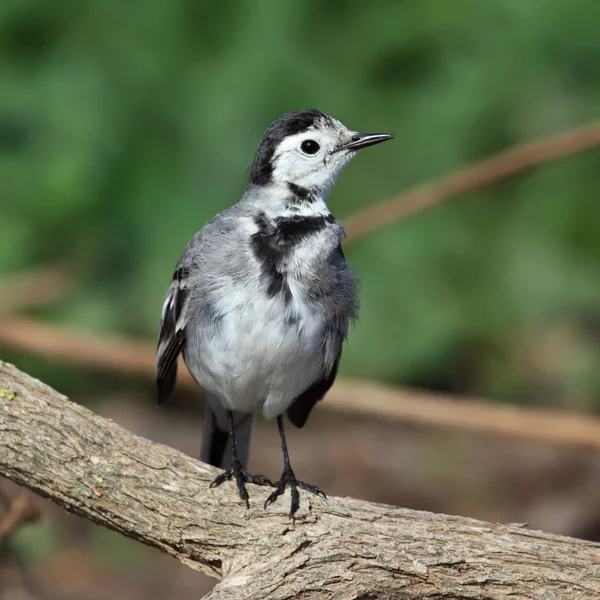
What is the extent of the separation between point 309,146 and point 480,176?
0.98 m

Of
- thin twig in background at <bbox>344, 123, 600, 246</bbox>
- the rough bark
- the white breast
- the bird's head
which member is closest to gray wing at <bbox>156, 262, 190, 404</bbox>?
the white breast

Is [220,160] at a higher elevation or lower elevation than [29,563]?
higher

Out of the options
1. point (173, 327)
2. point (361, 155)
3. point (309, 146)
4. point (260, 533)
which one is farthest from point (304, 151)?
point (361, 155)

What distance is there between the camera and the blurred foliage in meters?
6.62

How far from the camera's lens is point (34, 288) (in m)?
6.42

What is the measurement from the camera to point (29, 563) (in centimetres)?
597

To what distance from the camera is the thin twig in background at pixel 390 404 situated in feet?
14.9

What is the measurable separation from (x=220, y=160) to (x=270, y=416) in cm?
278

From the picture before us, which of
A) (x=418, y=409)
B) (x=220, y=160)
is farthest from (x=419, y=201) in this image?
(x=220, y=160)

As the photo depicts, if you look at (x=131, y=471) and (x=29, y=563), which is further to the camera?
(x=29, y=563)

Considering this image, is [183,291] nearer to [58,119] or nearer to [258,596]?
[258,596]

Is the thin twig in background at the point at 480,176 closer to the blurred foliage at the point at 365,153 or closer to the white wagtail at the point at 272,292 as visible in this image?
the white wagtail at the point at 272,292

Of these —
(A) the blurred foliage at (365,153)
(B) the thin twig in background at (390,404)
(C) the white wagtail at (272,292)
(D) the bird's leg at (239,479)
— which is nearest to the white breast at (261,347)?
(C) the white wagtail at (272,292)

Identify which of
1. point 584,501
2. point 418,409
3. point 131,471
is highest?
point 584,501
